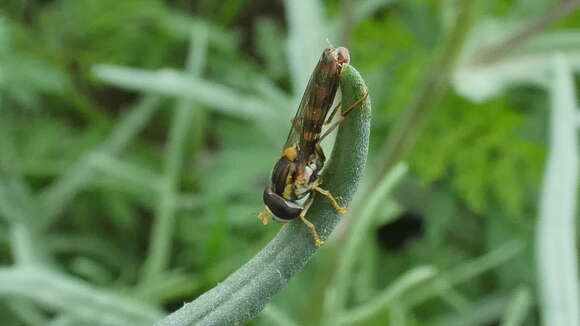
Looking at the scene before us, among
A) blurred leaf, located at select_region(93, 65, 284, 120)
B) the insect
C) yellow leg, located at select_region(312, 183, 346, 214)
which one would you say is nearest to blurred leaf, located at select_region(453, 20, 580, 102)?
blurred leaf, located at select_region(93, 65, 284, 120)

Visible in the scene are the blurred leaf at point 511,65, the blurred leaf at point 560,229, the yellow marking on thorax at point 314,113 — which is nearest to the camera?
the yellow marking on thorax at point 314,113

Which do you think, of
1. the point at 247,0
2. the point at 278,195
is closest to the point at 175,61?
the point at 247,0

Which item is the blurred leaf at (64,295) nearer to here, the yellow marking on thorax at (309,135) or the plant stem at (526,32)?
the yellow marking on thorax at (309,135)

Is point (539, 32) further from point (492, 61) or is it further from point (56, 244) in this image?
point (56, 244)

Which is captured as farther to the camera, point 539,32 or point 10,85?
point 10,85

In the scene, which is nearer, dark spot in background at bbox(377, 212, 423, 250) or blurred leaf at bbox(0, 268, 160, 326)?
blurred leaf at bbox(0, 268, 160, 326)

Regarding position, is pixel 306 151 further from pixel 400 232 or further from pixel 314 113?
pixel 400 232

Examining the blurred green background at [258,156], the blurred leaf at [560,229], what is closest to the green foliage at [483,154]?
the blurred green background at [258,156]

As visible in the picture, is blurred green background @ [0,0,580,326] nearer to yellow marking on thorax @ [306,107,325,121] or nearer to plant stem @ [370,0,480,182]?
plant stem @ [370,0,480,182]

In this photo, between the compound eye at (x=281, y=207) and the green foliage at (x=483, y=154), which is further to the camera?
the green foliage at (x=483, y=154)
